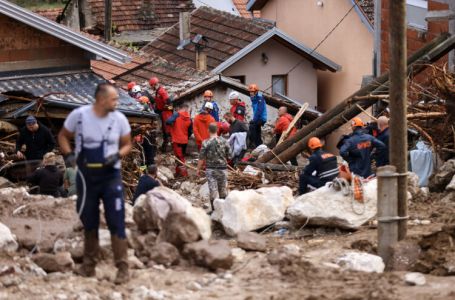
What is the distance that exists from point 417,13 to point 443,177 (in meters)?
8.61

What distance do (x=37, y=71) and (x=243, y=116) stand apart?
4.81 m

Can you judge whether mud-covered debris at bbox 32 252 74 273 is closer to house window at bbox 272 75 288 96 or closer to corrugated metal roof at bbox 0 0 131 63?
corrugated metal roof at bbox 0 0 131 63

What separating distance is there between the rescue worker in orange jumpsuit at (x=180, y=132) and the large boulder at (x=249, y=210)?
751 centimetres

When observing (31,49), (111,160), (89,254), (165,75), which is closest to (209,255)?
(89,254)

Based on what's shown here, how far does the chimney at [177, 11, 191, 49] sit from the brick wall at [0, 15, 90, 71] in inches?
443

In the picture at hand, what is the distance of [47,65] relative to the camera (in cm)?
2062

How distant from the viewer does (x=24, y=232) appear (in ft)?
37.0

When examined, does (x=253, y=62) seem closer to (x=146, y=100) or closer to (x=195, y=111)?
(x=195, y=111)

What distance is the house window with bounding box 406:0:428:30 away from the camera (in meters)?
24.1

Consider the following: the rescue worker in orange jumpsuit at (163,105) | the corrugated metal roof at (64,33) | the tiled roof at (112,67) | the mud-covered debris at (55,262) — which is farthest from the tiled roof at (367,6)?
the mud-covered debris at (55,262)

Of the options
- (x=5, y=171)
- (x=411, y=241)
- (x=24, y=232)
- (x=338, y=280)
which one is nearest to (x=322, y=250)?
(x=411, y=241)

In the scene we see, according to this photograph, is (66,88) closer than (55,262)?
No

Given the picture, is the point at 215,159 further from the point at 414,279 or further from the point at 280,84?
the point at 280,84

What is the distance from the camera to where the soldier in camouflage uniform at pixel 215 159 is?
16719 mm
